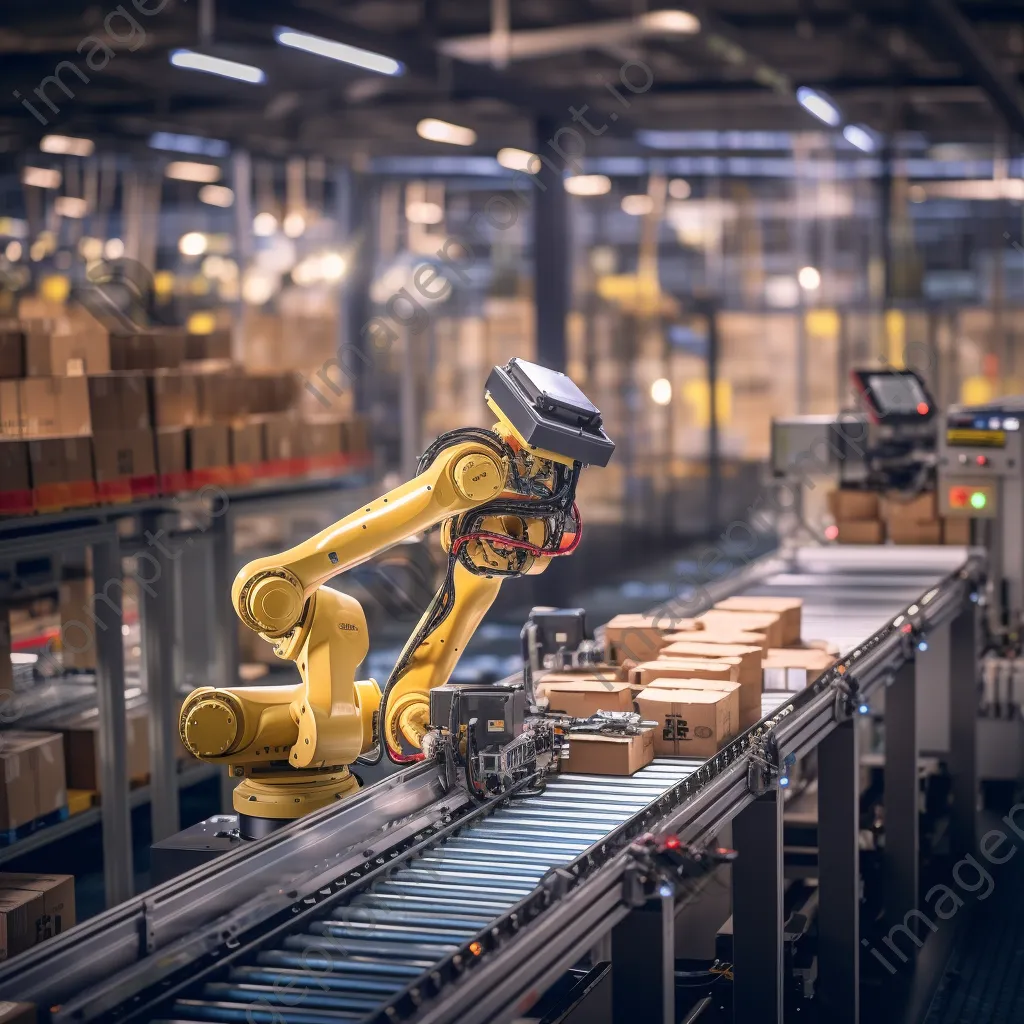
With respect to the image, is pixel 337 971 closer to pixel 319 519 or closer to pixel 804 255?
pixel 319 519

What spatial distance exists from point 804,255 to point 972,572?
817cm

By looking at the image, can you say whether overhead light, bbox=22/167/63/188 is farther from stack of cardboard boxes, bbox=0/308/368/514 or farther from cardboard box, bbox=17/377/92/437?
cardboard box, bbox=17/377/92/437

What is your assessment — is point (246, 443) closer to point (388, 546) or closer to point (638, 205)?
point (388, 546)

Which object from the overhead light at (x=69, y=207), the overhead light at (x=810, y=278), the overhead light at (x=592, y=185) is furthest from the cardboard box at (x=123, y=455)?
the overhead light at (x=810, y=278)

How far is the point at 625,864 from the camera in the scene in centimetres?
304

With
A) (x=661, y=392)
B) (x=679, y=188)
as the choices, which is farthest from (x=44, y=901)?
(x=679, y=188)

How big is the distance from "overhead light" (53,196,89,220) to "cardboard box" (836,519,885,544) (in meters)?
7.60

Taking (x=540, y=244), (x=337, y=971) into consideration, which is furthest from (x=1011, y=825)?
(x=540, y=244)

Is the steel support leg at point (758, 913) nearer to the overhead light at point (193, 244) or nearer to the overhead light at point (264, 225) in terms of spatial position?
the overhead light at point (193, 244)

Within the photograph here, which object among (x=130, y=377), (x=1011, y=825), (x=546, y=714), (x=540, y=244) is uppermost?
(x=540, y=244)

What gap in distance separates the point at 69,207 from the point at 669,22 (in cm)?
582

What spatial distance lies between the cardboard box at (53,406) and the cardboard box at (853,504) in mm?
3878

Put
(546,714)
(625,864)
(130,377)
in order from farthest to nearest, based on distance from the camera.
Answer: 1. (130,377)
2. (546,714)
3. (625,864)

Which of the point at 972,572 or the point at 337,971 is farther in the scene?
the point at 972,572
